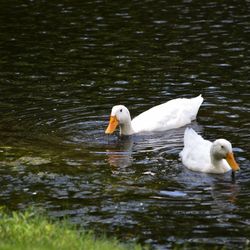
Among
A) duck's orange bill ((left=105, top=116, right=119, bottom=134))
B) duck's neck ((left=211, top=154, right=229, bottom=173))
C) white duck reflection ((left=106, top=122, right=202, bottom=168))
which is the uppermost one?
duck's orange bill ((left=105, top=116, right=119, bottom=134))

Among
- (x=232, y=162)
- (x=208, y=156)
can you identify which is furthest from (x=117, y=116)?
(x=232, y=162)

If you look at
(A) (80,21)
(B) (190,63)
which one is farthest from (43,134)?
(A) (80,21)

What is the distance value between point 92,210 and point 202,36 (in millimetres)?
12427

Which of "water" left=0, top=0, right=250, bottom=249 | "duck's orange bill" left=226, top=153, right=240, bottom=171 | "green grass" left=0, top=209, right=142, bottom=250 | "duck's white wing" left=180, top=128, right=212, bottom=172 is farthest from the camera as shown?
"duck's white wing" left=180, top=128, right=212, bottom=172

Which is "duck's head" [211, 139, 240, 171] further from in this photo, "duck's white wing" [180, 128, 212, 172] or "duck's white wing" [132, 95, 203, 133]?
"duck's white wing" [132, 95, 203, 133]

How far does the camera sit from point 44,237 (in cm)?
1024

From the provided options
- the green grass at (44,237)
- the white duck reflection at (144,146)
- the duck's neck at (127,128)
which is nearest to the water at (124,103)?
the white duck reflection at (144,146)

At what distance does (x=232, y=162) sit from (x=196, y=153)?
956 millimetres

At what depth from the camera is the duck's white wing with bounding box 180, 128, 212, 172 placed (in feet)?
49.8

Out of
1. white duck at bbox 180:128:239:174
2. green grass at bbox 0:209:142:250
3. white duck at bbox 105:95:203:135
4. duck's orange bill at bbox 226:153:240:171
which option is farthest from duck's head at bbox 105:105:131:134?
green grass at bbox 0:209:142:250

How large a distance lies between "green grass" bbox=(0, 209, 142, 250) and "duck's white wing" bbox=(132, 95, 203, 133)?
6882 mm

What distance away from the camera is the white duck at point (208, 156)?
1479 cm

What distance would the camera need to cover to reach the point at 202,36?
2436 cm

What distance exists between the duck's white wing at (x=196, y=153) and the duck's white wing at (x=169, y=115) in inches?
80.1
